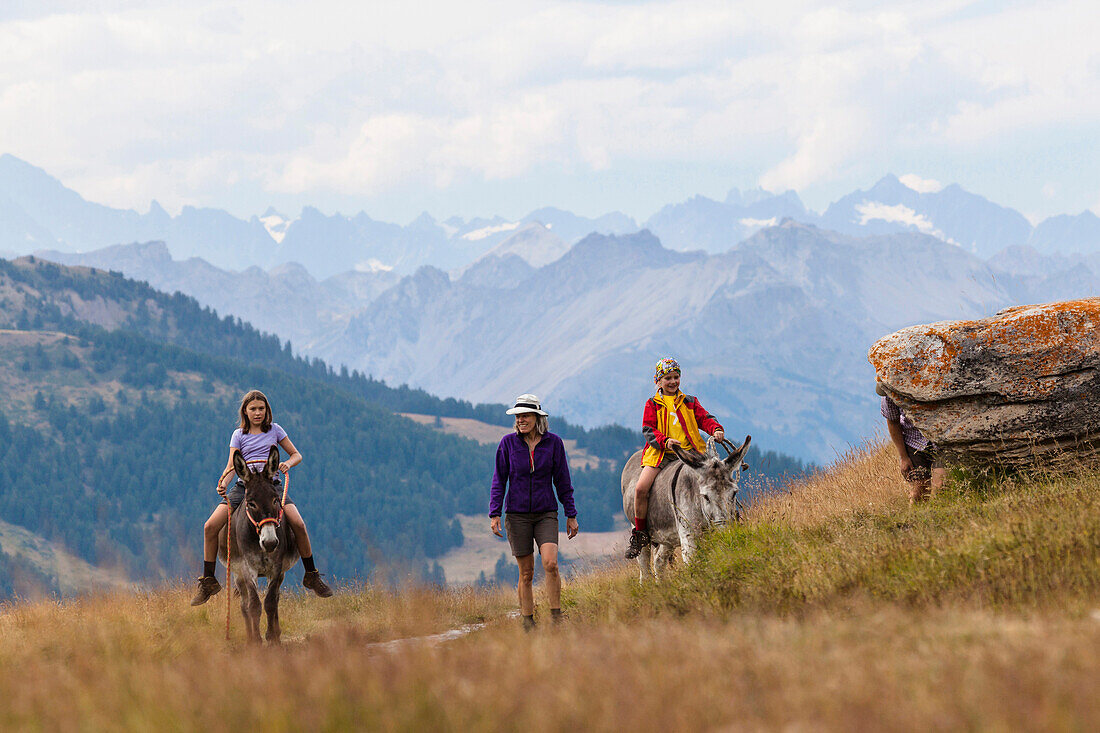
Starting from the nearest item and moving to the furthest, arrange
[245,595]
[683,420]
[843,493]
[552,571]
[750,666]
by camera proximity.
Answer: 1. [750,666]
2. [552,571]
3. [245,595]
4. [683,420]
5. [843,493]

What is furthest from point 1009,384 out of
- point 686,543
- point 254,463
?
point 254,463

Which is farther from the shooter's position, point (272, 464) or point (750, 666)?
point (272, 464)

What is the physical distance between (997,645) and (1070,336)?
22.4 feet

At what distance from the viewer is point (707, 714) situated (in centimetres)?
385

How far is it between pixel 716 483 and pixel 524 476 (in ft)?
6.70

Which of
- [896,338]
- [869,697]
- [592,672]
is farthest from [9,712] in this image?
[896,338]

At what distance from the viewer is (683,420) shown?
10.8 metres

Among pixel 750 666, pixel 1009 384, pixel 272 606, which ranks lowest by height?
pixel 272 606

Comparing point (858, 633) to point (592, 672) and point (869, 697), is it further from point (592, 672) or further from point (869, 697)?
point (592, 672)

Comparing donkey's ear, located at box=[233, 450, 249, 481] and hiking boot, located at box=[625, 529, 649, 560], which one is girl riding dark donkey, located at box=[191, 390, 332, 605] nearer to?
donkey's ear, located at box=[233, 450, 249, 481]

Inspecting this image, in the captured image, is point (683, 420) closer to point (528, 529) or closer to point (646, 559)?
point (646, 559)

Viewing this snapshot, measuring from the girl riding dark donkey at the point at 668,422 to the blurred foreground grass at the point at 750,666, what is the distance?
2.66 metres

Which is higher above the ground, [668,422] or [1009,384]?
[1009,384]

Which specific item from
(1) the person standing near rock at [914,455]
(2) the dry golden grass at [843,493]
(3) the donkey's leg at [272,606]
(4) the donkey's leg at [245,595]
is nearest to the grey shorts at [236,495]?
(4) the donkey's leg at [245,595]
